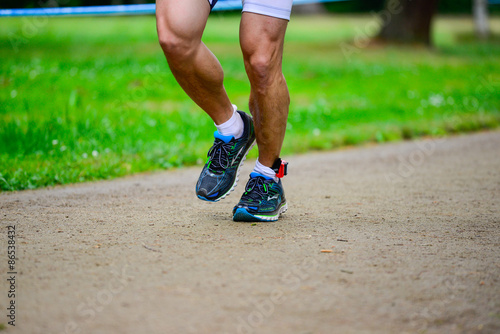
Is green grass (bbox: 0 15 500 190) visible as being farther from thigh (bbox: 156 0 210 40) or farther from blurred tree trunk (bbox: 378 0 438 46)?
thigh (bbox: 156 0 210 40)

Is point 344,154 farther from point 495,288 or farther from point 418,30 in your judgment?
point 418,30

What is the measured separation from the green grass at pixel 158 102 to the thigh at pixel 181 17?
5.61 ft

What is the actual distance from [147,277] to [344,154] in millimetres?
3660

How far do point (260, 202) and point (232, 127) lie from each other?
427 mm

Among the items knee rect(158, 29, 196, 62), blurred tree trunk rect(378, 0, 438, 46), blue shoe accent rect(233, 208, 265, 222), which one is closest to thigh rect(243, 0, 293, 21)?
knee rect(158, 29, 196, 62)

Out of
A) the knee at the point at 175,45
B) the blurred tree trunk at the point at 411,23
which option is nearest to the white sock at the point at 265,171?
the knee at the point at 175,45

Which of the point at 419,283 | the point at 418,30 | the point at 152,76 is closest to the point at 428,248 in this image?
the point at 419,283

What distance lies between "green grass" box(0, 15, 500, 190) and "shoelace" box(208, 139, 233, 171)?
58.2 inches

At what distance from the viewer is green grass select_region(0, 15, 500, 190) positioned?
4.78 m

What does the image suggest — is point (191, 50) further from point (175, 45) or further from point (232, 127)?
point (232, 127)

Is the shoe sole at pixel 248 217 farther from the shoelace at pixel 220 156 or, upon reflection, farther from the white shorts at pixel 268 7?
the white shorts at pixel 268 7

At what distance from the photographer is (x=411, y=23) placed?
15.2 m

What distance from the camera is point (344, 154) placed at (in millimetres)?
5582

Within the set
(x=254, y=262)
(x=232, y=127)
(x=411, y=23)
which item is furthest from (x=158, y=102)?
(x=411, y=23)
